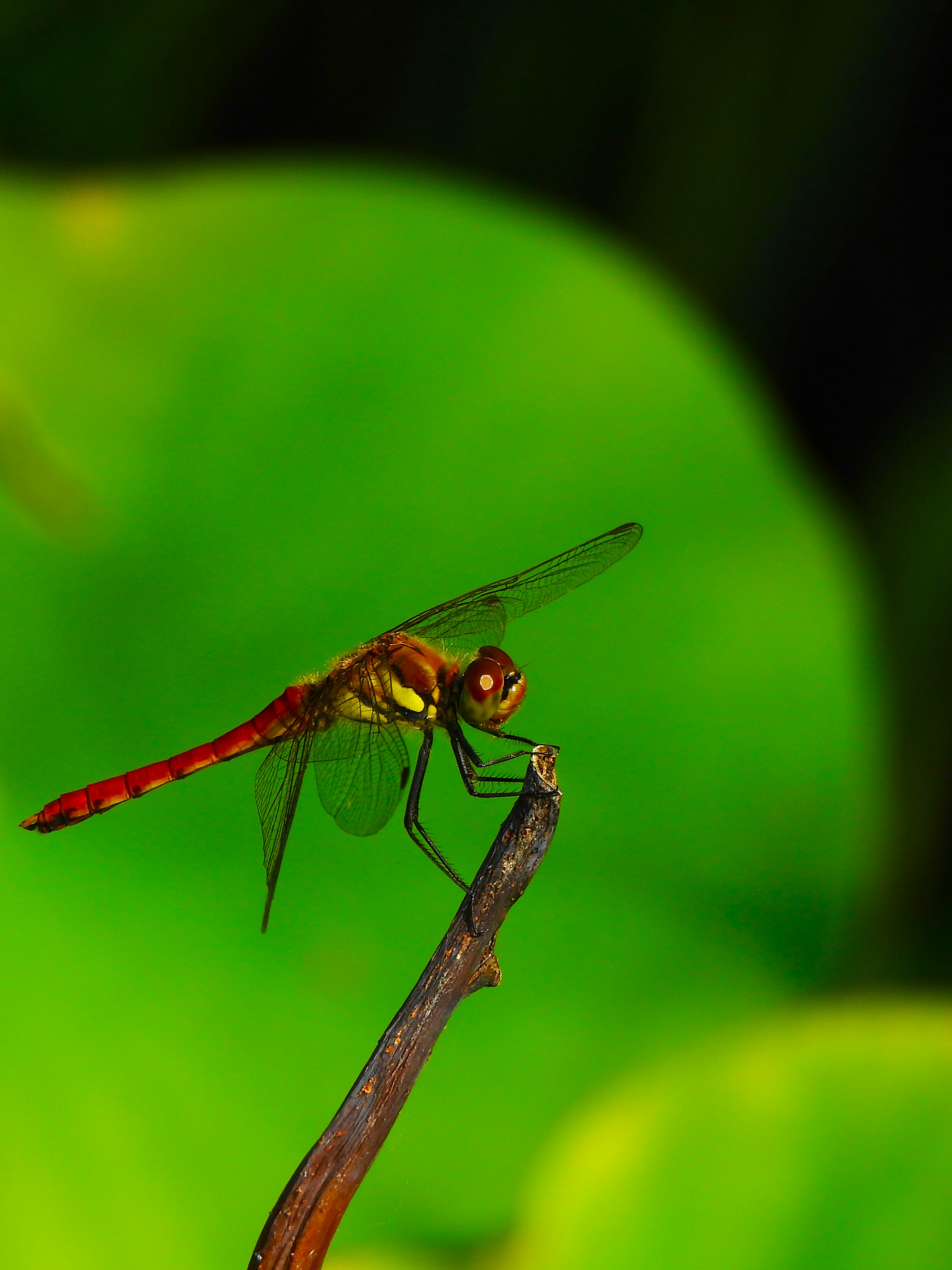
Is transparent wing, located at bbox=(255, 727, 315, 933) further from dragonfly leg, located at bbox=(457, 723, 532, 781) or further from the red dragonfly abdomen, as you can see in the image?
dragonfly leg, located at bbox=(457, 723, 532, 781)

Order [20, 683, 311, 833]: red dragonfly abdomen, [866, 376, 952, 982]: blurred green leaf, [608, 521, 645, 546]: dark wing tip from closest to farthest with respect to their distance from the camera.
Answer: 1. [20, 683, 311, 833]: red dragonfly abdomen
2. [608, 521, 645, 546]: dark wing tip
3. [866, 376, 952, 982]: blurred green leaf

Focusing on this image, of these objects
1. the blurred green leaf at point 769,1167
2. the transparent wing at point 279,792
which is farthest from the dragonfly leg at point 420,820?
the blurred green leaf at point 769,1167

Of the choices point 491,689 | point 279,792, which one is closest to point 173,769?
point 279,792

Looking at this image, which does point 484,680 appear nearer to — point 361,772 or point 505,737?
point 505,737

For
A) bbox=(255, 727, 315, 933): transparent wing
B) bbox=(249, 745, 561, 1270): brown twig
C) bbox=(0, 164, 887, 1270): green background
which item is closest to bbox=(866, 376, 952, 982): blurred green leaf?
bbox=(0, 164, 887, 1270): green background

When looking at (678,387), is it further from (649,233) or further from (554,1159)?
(554,1159)

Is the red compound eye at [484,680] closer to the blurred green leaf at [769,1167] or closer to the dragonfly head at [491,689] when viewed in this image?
the dragonfly head at [491,689]

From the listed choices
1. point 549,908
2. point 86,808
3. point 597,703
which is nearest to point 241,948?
point 86,808
